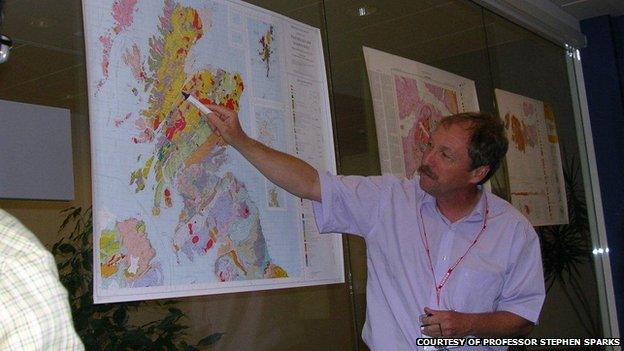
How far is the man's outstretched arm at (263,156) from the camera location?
2043 mm

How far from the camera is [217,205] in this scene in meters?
2.05

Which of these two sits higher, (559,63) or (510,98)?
(559,63)

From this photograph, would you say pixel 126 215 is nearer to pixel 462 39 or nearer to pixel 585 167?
pixel 462 39

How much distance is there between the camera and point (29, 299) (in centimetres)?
83

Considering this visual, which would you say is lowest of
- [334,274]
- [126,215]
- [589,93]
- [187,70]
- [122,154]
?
[334,274]

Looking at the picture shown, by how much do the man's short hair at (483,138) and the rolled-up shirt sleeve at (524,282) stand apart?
10.2 inches

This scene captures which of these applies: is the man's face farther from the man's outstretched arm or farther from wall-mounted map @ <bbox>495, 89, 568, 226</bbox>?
wall-mounted map @ <bbox>495, 89, 568, 226</bbox>

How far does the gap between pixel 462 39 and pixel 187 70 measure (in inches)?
78.2

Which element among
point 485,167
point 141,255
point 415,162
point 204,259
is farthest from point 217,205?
point 415,162

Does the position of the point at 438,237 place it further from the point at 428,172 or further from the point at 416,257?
the point at 428,172

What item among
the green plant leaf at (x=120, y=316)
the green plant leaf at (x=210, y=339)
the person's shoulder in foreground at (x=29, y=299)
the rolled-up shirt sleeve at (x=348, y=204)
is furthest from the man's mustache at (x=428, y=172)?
the person's shoulder in foreground at (x=29, y=299)

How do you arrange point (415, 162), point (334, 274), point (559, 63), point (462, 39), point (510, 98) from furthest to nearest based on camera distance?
1. point (559, 63)
2. point (510, 98)
3. point (462, 39)
4. point (415, 162)
5. point (334, 274)

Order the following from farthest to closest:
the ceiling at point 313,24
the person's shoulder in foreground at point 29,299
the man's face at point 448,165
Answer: the man's face at point 448,165 → the ceiling at point 313,24 → the person's shoulder in foreground at point 29,299

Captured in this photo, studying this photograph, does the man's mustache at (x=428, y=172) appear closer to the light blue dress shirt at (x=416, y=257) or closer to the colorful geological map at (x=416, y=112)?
the light blue dress shirt at (x=416, y=257)
